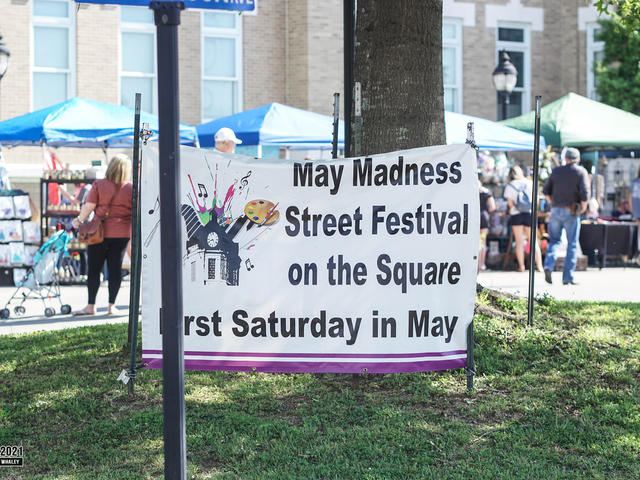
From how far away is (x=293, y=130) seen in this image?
15.7m

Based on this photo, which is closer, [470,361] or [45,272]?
[470,361]

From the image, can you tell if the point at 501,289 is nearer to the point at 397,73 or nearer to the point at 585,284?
the point at 397,73

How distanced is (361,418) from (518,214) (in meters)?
11.7

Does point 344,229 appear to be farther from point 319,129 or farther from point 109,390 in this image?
point 319,129

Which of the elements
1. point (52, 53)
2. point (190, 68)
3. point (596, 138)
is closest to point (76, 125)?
point (52, 53)

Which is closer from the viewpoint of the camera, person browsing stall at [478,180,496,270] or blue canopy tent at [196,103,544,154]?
blue canopy tent at [196,103,544,154]

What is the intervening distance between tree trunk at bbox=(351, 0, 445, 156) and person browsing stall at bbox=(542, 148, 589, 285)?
7.43 meters

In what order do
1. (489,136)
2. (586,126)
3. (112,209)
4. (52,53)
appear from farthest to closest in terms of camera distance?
(52,53) < (586,126) < (489,136) < (112,209)

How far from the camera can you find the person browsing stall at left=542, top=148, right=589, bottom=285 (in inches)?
532

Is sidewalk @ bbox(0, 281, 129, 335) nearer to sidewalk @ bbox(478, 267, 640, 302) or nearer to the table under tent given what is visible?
sidewalk @ bbox(478, 267, 640, 302)

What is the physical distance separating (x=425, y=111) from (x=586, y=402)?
2407 mm

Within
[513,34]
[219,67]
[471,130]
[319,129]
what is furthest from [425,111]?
[513,34]

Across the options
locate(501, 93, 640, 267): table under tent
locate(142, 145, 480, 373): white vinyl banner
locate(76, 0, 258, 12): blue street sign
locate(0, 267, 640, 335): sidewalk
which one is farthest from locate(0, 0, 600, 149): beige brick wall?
locate(76, 0, 258, 12): blue street sign

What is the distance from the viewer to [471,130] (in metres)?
5.84
